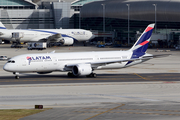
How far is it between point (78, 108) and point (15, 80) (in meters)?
21.7

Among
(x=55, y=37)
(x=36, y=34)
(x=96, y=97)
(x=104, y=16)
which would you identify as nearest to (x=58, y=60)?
(x=96, y=97)

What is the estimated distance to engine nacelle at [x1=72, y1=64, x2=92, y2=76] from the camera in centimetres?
4858

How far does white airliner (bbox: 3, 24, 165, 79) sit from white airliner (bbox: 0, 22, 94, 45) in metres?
75.1

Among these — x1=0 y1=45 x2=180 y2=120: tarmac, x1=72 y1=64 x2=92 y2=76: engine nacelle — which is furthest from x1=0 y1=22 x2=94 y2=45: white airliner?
x1=0 y1=45 x2=180 y2=120: tarmac

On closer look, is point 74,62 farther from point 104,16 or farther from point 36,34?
point 104,16

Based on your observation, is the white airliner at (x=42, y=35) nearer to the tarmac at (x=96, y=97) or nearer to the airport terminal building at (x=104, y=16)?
the airport terminal building at (x=104, y=16)

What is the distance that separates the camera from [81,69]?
48.6m

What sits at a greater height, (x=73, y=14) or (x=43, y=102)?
(x=73, y=14)

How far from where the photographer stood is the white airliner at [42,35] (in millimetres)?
128250

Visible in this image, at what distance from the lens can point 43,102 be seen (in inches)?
1261

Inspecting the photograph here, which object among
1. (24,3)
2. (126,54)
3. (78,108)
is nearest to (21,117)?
(78,108)

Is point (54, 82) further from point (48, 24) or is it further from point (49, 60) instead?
point (48, 24)

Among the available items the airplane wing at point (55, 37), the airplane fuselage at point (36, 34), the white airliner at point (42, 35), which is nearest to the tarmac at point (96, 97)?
the airplane wing at point (55, 37)

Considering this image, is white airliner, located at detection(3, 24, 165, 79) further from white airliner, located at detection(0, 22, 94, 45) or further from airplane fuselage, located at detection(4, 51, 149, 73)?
white airliner, located at detection(0, 22, 94, 45)
